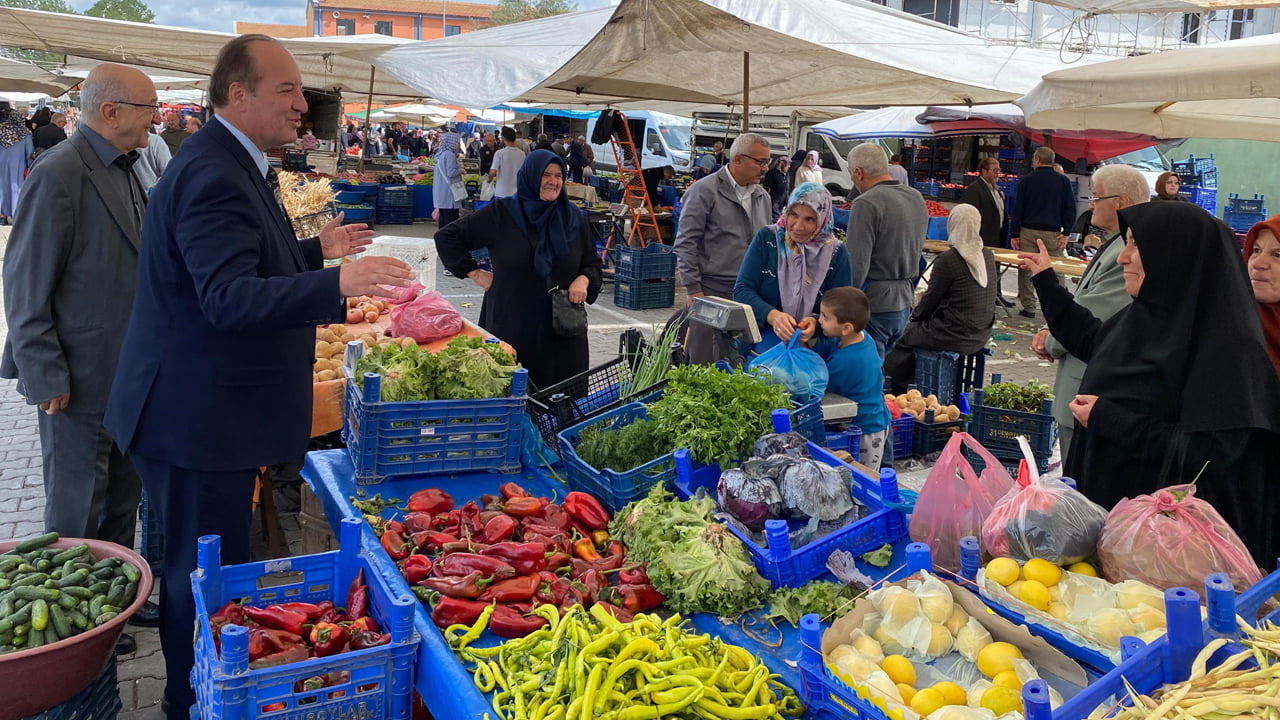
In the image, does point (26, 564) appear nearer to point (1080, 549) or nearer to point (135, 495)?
point (135, 495)

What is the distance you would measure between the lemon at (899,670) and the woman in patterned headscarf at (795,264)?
2.85m

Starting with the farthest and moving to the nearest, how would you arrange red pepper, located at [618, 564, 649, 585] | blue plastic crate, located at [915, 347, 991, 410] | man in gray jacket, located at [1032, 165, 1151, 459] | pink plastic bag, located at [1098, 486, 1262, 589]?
blue plastic crate, located at [915, 347, 991, 410]
man in gray jacket, located at [1032, 165, 1151, 459]
red pepper, located at [618, 564, 649, 585]
pink plastic bag, located at [1098, 486, 1262, 589]

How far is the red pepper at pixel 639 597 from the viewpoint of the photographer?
105 inches

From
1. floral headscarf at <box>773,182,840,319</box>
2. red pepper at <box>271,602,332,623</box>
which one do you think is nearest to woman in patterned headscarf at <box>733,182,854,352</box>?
floral headscarf at <box>773,182,840,319</box>

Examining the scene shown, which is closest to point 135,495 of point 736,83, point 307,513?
point 307,513

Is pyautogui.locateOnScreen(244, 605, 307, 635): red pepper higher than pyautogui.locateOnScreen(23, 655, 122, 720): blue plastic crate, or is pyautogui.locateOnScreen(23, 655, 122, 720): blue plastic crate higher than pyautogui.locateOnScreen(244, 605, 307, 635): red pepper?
pyautogui.locateOnScreen(244, 605, 307, 635): red pepper

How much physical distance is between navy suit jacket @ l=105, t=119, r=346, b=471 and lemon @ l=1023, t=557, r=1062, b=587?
2052 mm

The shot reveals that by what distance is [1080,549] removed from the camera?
2.49m

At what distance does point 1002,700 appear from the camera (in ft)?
6.56

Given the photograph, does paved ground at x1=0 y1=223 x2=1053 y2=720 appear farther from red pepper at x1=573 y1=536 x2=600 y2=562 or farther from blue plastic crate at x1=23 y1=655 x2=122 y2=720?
red pepper at x1=573 y1=536 x2=600 y2=562

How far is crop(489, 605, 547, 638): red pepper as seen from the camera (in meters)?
2.58

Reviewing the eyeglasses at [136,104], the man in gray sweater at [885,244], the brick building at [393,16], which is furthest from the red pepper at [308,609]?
the brick building at [393,16]

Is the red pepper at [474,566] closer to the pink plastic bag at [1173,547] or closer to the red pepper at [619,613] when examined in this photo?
the red pepper at [619,613]

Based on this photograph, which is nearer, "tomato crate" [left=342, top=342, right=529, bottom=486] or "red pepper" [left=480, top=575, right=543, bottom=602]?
"red pepper" [left=480, top=575, right=543, bottom=602]
